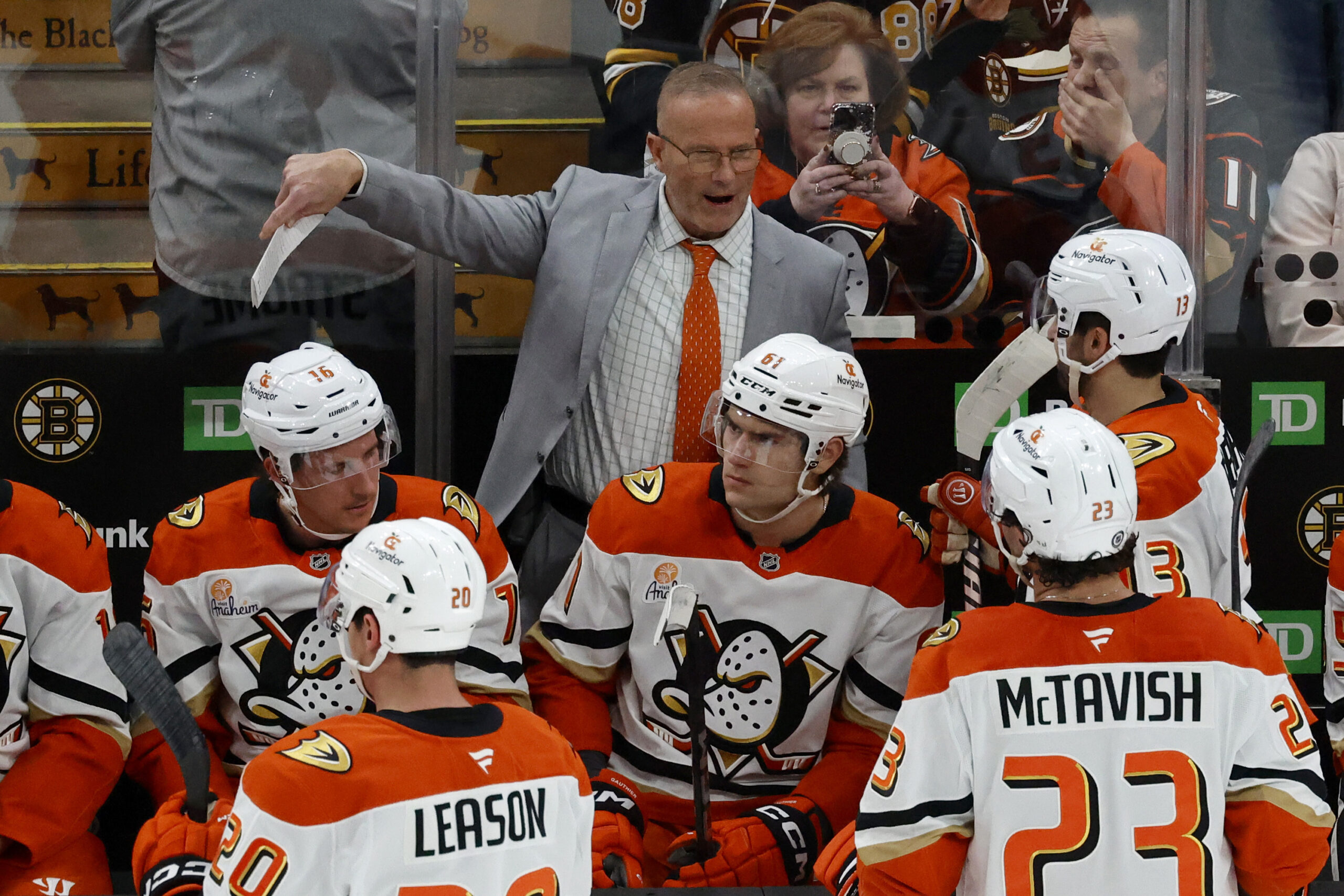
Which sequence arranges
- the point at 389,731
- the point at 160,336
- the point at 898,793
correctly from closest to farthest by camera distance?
1. the point at 389,731
2. the point at 898,793
3. the point at 160,336

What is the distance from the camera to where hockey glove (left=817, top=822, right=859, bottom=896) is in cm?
226

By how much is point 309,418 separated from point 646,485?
668mm

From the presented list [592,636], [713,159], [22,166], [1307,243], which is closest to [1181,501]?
[592,636]

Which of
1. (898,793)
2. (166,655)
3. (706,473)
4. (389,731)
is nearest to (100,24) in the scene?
(166,655)

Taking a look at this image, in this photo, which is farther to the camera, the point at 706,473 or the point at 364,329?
the point at 364,329

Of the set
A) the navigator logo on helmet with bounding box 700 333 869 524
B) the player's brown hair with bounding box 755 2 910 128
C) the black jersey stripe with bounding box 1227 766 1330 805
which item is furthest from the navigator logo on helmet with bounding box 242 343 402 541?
the black jersey stripe with bounding box 1227 766 1330 805

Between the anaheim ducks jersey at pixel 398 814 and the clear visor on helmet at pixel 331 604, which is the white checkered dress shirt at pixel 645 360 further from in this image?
the anaheim ducks jersey at pixel 398 814

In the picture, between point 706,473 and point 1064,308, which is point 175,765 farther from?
point 1064,308

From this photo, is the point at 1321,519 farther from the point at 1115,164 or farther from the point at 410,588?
the point at 410,588

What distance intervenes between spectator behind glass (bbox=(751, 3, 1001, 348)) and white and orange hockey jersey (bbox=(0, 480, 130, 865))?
1.85m

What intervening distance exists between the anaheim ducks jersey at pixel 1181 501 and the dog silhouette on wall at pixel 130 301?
7.52ft

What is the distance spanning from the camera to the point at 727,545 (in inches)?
114

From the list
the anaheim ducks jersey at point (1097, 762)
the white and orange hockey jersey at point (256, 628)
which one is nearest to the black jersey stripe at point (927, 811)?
the anaheim ducks jersey at point (1097, 762)

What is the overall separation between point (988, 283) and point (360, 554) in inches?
85.9
